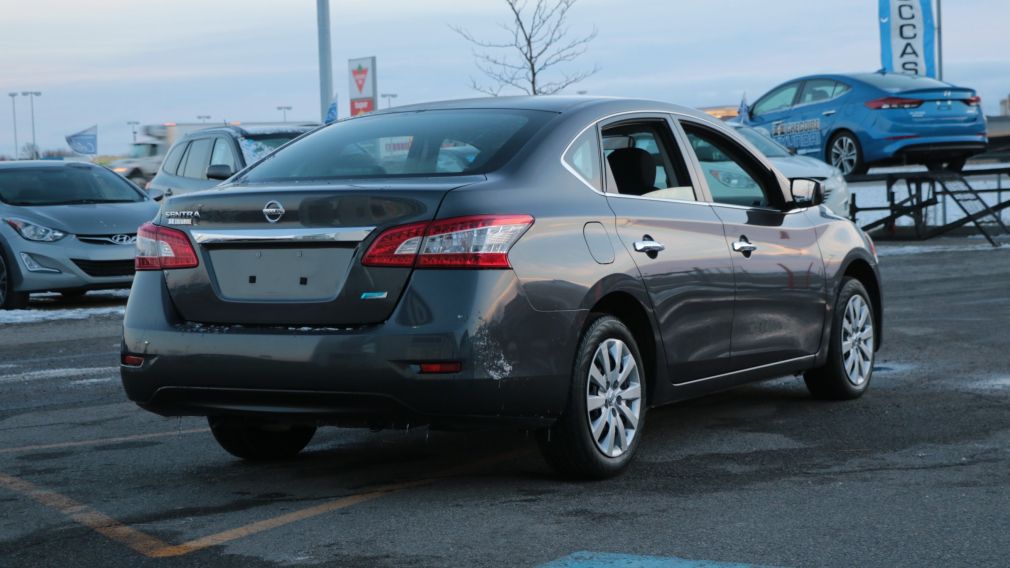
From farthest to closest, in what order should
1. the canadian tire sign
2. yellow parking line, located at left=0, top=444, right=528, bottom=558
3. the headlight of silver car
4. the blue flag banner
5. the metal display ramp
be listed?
the blue flag banner
the canadian tire sign
the metal display ramp
the headlight of silver car
yellow parking line, located at left=0, top=444, right=528, bottom=558

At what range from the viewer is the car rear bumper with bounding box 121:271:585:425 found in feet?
18.3

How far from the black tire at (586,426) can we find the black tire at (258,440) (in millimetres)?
1322

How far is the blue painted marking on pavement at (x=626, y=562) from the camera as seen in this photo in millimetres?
4781

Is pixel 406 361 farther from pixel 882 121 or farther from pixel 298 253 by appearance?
pixel 882 121

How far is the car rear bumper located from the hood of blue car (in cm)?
1060

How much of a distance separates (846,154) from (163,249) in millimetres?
17589

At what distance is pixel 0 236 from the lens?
16.1 m

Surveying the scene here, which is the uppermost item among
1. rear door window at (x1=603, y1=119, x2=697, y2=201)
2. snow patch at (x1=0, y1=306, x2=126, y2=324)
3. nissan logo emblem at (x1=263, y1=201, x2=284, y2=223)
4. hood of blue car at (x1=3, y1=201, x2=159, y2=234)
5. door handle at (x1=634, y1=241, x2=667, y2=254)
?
rear door window at (x1=603, y1=119, x2=697, y2=201)

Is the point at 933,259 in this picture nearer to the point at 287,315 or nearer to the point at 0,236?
the point at 0,236

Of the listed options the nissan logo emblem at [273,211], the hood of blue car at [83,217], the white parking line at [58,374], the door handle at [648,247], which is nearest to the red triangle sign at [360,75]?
the hood of blue car at [83,217]

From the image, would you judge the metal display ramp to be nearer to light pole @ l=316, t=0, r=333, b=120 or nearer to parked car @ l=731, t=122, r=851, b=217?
parked car @ l=731, t=122, r=851, b=217

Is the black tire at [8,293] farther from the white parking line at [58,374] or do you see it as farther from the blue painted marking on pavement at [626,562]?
the blue painted marking on pavement at [626,562]

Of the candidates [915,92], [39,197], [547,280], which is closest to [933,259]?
[915,92]

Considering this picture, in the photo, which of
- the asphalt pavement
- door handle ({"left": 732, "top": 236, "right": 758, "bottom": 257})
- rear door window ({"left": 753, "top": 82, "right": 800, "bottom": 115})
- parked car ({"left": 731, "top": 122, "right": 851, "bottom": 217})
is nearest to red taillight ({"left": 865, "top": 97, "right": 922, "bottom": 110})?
rear door window ({"left": 753, "top": 82, "right": 800, "bottom": 115})
